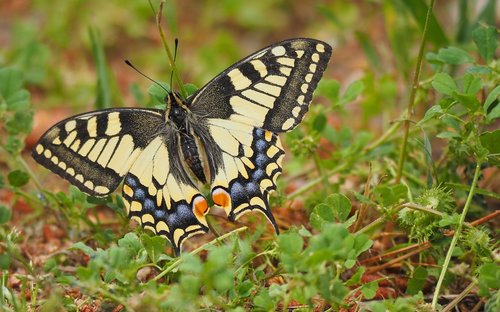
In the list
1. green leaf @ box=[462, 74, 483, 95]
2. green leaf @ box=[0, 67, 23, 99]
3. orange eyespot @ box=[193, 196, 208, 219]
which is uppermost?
green leaf @ box=[0, 67, 23, 99]

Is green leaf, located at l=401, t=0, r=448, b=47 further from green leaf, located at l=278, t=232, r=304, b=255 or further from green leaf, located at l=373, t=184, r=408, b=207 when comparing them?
green leaf, located at l=278, t=232, r=304, b=255

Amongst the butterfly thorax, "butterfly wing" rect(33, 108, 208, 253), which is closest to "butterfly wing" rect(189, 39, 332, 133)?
the butterfly thorax

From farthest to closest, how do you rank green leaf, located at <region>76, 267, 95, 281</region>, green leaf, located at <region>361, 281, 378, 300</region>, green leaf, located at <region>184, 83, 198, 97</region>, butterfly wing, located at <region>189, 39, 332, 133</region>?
1. green leaf, located at <region>184, 83, 198, 97</region>
2. butterfly wing, located at <region>189, 39, 332, 133</region>
3. green leaf, located at <region>361, 281, 378, 300</region>
4. green leaf, located at <region>76, 267, 95, 281</region>

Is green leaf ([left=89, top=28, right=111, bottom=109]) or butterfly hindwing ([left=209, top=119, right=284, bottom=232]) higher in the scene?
A: green leaf ([left=89, top=28, right=111, bottom=109])

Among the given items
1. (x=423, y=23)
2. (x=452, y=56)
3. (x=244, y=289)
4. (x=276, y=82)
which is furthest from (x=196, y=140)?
(x=423, y=23)

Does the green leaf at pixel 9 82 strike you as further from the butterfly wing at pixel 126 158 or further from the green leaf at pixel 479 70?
the green leaf at pixel 479 70

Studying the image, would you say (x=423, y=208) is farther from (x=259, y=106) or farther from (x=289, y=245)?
(x=259, y=106)

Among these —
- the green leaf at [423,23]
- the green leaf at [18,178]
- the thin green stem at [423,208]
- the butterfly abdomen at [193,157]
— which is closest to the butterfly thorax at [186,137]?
the butterfly abdomen at [193,157]
